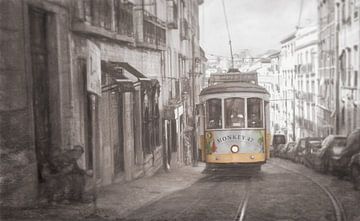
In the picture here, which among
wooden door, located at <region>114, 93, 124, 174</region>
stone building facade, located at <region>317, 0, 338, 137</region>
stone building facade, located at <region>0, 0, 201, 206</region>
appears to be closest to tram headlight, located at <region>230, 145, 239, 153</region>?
stone building facade, located at <region>0, 0, 201, 206</region>

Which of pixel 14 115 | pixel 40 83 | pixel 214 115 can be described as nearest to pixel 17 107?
pixel 14 115

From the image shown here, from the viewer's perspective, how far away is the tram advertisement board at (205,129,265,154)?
45.4 feet

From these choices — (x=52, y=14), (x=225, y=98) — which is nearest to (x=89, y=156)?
(x=52, y=14)

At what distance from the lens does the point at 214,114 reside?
1418cm

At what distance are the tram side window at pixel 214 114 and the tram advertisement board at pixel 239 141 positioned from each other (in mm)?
237

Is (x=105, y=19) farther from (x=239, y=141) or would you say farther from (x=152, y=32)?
(x=239, y=141)

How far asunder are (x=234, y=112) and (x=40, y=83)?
6210mm

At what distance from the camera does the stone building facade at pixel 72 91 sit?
26.7 ft

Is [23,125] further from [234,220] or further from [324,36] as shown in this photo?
[324,36]

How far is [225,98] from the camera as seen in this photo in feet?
46.0

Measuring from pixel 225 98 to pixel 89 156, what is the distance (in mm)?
4639

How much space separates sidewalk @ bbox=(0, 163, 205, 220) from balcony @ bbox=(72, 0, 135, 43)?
3.29 meters

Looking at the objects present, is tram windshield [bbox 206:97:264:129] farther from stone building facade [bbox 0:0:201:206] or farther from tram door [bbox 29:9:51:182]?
tram door [bbox 29:9:51:182]

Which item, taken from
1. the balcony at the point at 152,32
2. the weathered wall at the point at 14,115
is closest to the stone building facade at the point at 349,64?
the balcony at the point at 152,32
